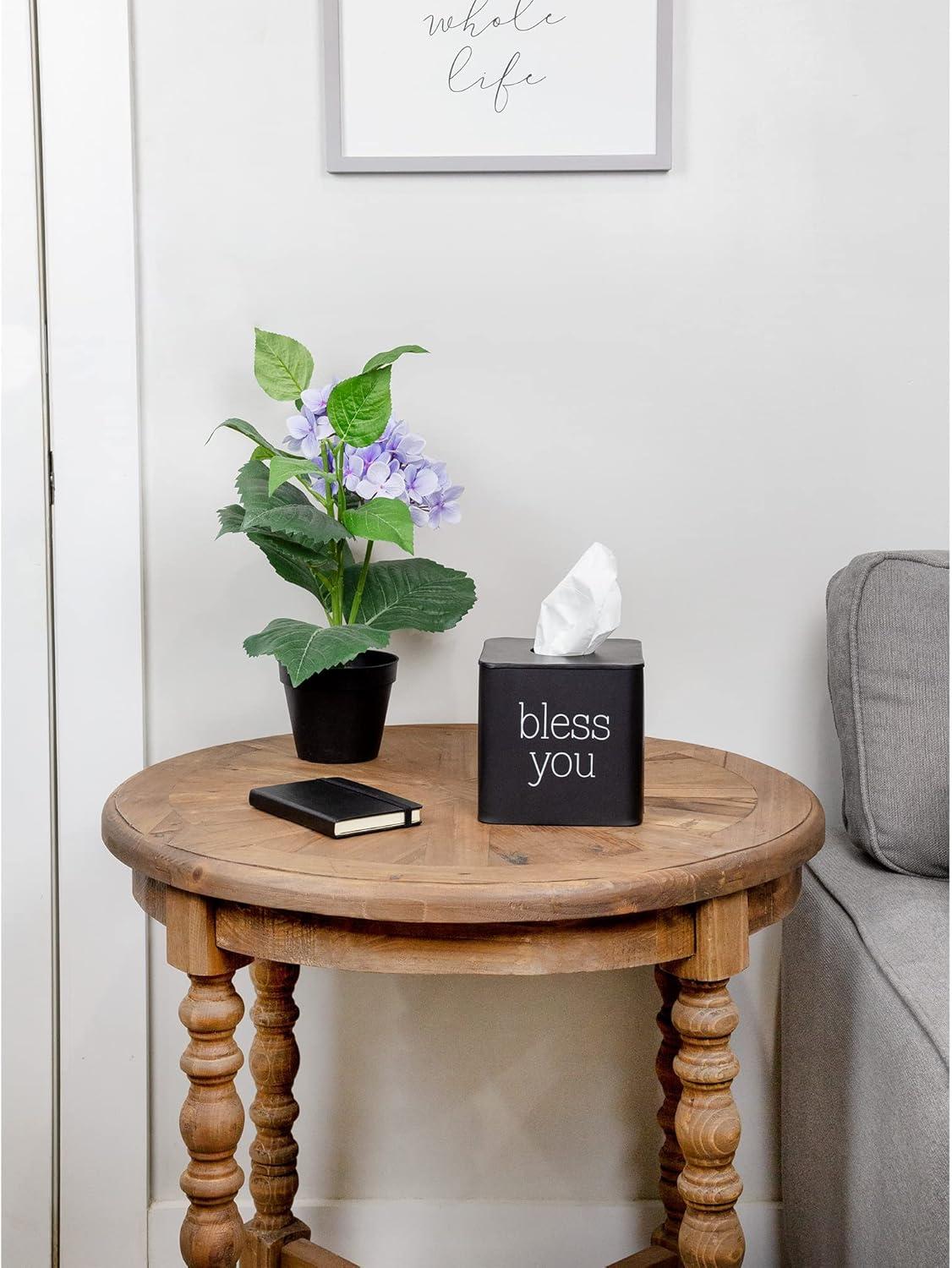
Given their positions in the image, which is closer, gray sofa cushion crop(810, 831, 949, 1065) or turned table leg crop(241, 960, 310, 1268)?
gray sofa cushion crop(810, 831, 949, 1065)

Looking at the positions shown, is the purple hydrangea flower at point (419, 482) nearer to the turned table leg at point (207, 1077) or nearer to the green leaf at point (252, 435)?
the green leaf at point (252, 435)

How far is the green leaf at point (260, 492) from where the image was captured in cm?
111

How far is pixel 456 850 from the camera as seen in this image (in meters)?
0.89

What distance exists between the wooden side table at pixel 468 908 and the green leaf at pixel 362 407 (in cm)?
36

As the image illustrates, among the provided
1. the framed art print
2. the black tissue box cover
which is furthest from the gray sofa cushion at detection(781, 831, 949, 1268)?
the framed art print

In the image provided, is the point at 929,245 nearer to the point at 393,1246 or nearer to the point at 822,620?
the point at 822,620

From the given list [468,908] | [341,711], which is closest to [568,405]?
[341,711]

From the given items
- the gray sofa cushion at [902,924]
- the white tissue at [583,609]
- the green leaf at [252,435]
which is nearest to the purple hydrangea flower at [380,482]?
the green leaf at [252,435]

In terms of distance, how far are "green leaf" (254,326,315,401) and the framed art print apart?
305 millimetres

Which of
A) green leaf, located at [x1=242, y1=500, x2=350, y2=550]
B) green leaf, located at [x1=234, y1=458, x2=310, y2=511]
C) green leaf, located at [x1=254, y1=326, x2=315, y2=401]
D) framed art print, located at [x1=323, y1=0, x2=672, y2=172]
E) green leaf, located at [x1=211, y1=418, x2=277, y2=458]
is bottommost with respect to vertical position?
green leaf, located at [x1=242, y1=500, x2=350, y2=550]

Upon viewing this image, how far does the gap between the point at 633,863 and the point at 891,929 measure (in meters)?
0.38

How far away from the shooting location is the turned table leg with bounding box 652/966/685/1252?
4.07 ft

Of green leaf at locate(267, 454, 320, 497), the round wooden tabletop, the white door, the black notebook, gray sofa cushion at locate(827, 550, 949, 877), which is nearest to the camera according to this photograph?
the round wooden tabletop

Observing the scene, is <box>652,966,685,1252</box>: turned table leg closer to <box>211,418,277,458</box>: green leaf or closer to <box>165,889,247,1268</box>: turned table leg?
<box>165,889,247,1268</box>: turned table leg
